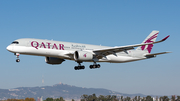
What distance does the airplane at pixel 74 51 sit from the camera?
39531 millimetres

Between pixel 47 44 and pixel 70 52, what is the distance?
13.6 ft

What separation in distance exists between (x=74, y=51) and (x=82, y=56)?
6.01 feet

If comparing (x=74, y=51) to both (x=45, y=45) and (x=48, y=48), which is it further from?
(x=45, y=45)

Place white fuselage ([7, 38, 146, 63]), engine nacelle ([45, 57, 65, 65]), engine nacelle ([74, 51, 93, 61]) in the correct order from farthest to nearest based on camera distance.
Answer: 1. engine nacelle ([45, 57, 65, 65])
2. engine nacelle ([74, 51, 93, 61])
3. white fuselage ([7, 38, 146, 63])

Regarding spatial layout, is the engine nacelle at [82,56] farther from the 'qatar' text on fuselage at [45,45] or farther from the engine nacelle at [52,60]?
the engine nacelle at [52,60]

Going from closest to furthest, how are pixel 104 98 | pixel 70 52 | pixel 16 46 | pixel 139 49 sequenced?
pixel 16 46 → pixel 70 52 → pixel 139 49 → pixel 104 98

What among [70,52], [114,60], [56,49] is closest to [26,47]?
[56,49]

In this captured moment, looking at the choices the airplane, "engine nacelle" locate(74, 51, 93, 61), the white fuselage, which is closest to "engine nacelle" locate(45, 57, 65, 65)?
the airplane

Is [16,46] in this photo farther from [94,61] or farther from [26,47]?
[94,61]

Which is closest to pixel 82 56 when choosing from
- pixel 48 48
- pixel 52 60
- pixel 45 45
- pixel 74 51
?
pixel 74 51

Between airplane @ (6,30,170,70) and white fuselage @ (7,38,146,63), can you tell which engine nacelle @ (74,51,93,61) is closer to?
airplane @ (6,30,170,70)

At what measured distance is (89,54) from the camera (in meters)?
43.0

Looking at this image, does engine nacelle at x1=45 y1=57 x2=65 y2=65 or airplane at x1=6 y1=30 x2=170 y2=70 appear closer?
airplane at x1=6 y1=30 x2=170 y2=70

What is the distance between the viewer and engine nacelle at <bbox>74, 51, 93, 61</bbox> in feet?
138
